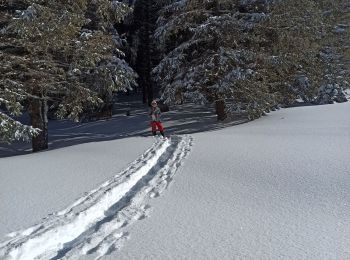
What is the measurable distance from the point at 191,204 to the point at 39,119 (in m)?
10.3

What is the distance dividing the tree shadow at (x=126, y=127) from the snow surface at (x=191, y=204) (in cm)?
724

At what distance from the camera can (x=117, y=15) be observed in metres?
14.6

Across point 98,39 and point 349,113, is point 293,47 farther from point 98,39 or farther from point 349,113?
A: point 98,39

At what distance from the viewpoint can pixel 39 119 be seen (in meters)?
14.5

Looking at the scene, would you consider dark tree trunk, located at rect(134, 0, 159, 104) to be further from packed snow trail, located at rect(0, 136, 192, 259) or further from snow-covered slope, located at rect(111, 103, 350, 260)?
packed snow trail, located at rect(0, 136, 192, 259)

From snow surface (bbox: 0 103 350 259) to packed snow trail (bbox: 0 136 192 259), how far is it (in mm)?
15

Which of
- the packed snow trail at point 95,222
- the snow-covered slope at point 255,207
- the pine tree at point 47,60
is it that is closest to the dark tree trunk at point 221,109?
the pine tree at point 47,60

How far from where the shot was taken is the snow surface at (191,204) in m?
4.25

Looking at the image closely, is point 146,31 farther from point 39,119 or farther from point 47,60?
point 47,60

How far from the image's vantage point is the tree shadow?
57.1ft

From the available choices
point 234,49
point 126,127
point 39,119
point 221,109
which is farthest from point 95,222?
point 126,127

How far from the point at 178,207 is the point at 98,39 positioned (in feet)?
31.7

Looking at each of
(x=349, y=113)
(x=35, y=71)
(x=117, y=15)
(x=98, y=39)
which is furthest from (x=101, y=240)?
(x=349, y=113)

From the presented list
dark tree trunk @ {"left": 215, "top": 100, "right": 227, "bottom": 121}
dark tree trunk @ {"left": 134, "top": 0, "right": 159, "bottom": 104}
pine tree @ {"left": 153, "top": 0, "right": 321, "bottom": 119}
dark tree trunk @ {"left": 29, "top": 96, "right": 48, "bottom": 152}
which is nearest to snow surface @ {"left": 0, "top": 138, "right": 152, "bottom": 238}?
dark tree trunk @ {"left": 29, "top": 96, "right": 48, "bottom": 152}
